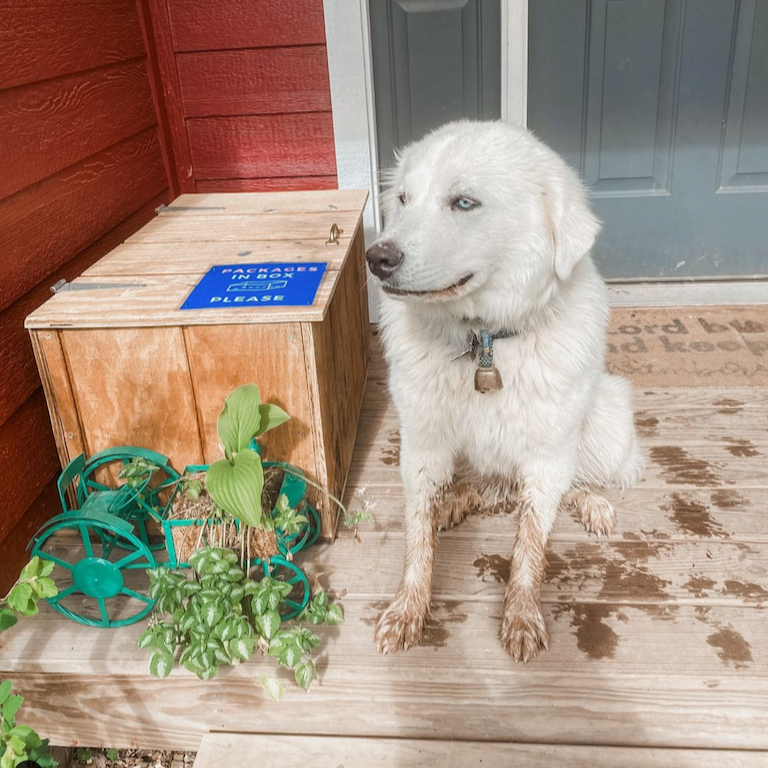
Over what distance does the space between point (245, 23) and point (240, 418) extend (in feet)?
6.18

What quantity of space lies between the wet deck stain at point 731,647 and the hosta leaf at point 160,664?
114 cm

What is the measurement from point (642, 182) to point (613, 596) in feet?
6.54

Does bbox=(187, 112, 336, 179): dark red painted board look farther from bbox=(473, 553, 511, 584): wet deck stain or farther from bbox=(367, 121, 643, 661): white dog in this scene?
bbox=(473, 553, 511, 584): wet deck stain

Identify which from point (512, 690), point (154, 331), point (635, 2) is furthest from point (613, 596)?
point (635, 2)

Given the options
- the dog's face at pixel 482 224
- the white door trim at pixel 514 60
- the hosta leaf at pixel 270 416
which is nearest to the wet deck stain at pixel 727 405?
the dog's face at pixel 482 224

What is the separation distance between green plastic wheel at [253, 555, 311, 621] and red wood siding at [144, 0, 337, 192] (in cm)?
177

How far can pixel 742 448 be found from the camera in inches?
83.8

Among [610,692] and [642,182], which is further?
[642,182]

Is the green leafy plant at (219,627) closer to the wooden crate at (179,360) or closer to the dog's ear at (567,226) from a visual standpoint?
the wooden crate at (179,360)

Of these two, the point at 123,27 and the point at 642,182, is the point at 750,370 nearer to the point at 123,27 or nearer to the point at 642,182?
the point at 642,182

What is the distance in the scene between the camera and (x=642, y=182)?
2947 millimetres

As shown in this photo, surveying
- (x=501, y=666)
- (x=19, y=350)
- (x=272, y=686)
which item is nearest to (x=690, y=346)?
(x=501, y=666)

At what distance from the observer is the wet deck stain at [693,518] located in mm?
1799

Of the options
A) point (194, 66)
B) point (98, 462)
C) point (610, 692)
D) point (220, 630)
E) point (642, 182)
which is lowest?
point (610, 692)
